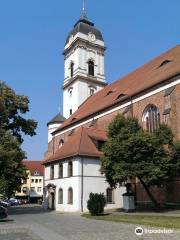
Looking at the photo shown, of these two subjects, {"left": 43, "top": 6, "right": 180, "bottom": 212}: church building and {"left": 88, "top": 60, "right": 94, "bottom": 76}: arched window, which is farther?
{"left": 88, "top": 60, "right": 94, "bottom": 76}: arched window

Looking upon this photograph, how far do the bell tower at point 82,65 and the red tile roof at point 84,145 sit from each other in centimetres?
1775

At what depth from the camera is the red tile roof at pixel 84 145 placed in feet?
108

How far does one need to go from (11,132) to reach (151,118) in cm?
1302

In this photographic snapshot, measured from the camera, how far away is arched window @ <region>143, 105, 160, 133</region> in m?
31.3

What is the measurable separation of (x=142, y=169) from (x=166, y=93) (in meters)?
7.79

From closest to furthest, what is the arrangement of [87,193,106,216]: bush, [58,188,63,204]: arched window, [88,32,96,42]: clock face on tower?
[87,193,106,216]: bush
[58,188,63,204]: arched window
[88,32,96,42]: clock face on tower

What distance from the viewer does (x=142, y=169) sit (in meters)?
25.0

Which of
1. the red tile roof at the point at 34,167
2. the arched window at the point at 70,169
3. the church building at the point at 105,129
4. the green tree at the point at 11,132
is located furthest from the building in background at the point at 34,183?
the arched window at the point at 70,169

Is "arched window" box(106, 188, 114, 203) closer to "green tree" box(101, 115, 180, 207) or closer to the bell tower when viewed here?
"green tree" box(101, 115, 180, 207)

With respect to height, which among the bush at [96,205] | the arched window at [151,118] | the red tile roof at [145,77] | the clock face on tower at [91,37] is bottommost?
the bush at [96,205]

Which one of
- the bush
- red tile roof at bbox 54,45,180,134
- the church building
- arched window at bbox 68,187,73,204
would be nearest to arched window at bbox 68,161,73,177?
the church building

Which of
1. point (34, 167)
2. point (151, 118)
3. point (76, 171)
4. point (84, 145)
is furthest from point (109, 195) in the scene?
point (34, 167)

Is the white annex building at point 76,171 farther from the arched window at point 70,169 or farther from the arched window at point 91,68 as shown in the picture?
the arched window at point 91,68

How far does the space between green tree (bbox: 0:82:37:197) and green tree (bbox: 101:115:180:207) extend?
7.73 m
